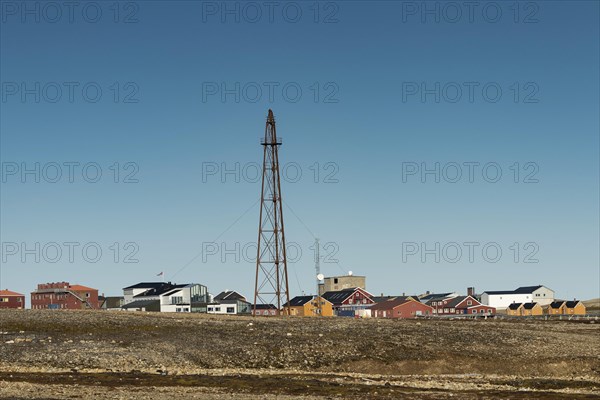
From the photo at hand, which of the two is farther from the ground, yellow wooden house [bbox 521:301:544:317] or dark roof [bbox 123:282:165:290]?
dark roof [bbox 123:282:165:290]

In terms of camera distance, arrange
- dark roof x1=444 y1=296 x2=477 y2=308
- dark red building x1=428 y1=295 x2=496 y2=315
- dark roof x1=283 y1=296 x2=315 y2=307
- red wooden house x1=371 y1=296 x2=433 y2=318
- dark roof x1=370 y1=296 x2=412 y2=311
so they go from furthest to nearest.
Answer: dark roof x1=444 y1=296 x2=477 y2=308 → dark red building x1=428 y1=295 x2=496 y2=315 → dark roof x1=283 y1=296 x2=315 y2=307 → dark roof x1=370 y1=296 x2=412 y2=311 → red wooden house x1=371 y1=296 x2=433 y2=318

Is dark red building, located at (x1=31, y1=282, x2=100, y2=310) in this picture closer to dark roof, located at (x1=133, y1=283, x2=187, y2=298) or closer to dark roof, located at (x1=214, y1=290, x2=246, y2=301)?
dark roof, located at (x1=133, y1=283, x2=187, y2=298)

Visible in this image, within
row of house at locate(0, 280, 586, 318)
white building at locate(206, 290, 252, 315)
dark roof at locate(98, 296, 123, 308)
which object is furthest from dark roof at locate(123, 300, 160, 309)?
dark roof at locate(98, 296, 123, 308)

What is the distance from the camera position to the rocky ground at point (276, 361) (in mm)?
42906

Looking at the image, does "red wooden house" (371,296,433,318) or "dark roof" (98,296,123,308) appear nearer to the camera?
"red wooden house" (371,296,433,318)

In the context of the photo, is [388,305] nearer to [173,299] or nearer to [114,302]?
[173,299]

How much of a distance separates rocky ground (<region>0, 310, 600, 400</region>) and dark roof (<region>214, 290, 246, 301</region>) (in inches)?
3377

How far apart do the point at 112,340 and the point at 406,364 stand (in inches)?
837

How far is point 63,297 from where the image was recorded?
169m

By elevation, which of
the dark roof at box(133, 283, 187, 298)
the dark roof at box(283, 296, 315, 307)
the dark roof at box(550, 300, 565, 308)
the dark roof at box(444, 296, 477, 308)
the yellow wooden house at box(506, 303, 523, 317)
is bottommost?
the yellow wooden house at box(506, 303, 523, 317)

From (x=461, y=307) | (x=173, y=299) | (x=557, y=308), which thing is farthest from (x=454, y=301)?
(x=173, y=299)

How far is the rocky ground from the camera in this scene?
42906 mm

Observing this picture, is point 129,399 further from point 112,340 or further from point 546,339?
point 546,339

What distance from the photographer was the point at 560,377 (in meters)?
54.9
